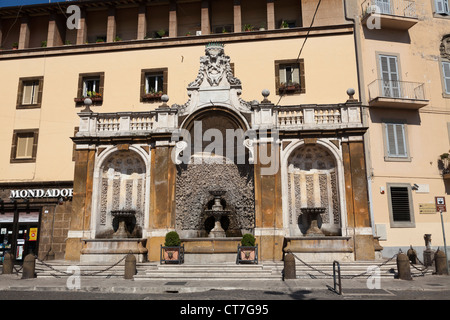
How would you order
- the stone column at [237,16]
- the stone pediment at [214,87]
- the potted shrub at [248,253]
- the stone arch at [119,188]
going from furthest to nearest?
1. the stone column at [237,16]
2. the stone pediment at [214,87]
3. the stone arch at [119,188]
4. the potted shrub at [248,253]

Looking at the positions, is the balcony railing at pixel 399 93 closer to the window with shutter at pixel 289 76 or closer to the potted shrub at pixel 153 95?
the window with shutter at pixel 289 76

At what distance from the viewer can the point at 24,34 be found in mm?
24922

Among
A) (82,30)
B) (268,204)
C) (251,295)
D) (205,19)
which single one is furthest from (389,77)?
(82,30)

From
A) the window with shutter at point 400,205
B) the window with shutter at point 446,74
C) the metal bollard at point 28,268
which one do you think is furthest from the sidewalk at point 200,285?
the window with shutter at point 446,74

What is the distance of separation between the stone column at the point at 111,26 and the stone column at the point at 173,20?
3746 mm

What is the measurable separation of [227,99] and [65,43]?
1390cm

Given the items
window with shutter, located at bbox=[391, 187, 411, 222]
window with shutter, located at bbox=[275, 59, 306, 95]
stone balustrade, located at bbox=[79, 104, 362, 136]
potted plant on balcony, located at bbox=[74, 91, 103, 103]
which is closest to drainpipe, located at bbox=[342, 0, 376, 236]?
window with shutter, located at bbox=[391, 187, 411, 222]

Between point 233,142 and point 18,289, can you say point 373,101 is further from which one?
point 18,289

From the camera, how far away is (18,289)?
1258cm

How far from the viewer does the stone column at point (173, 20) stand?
23.9 m

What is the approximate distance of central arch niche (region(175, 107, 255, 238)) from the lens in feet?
57.3

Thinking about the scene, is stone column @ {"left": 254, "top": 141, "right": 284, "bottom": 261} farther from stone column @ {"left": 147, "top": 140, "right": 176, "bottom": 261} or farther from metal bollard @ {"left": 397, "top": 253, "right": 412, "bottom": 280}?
metal bollard @ {"left": 397, "top": 253, "right": 412, "bottom": 280}

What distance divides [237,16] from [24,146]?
15.4 metres

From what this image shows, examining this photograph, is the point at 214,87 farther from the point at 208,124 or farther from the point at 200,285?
the point at 200,285
